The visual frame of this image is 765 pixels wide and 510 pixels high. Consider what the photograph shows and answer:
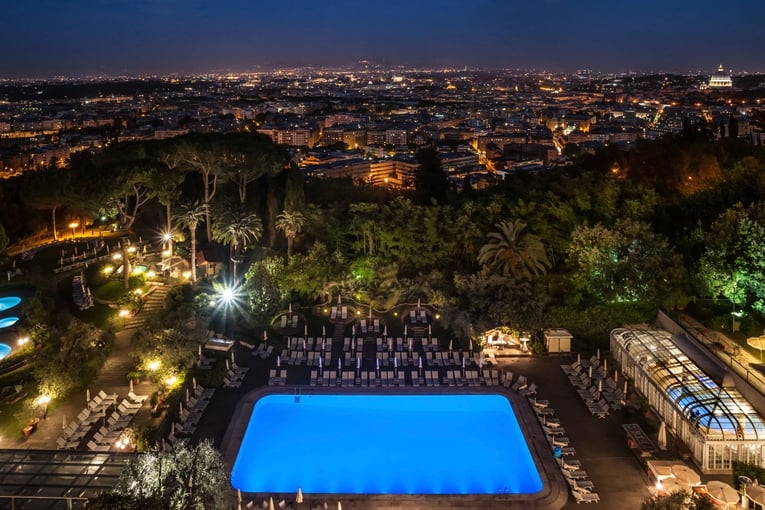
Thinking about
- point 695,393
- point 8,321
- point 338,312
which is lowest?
point 338,312

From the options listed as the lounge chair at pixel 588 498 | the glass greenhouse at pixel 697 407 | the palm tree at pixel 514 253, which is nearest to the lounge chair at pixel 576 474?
the lounge chair at pixel 588 498

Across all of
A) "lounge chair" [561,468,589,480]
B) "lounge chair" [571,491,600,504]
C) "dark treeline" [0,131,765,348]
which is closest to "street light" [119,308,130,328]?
"dark treeline" [0,131,765,348]

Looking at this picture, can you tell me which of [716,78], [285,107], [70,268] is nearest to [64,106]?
[285,107]

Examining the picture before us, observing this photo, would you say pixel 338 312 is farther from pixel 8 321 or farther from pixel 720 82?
pixel 720 82

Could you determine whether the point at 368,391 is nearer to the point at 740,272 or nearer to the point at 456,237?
the point at 456,237

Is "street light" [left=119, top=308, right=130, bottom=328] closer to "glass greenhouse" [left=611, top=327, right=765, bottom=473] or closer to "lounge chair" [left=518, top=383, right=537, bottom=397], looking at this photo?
"lounge chair" [left=518, top=383, right=537, bottom=397]

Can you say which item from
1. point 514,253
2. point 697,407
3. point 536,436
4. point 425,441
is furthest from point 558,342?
point 425,441
